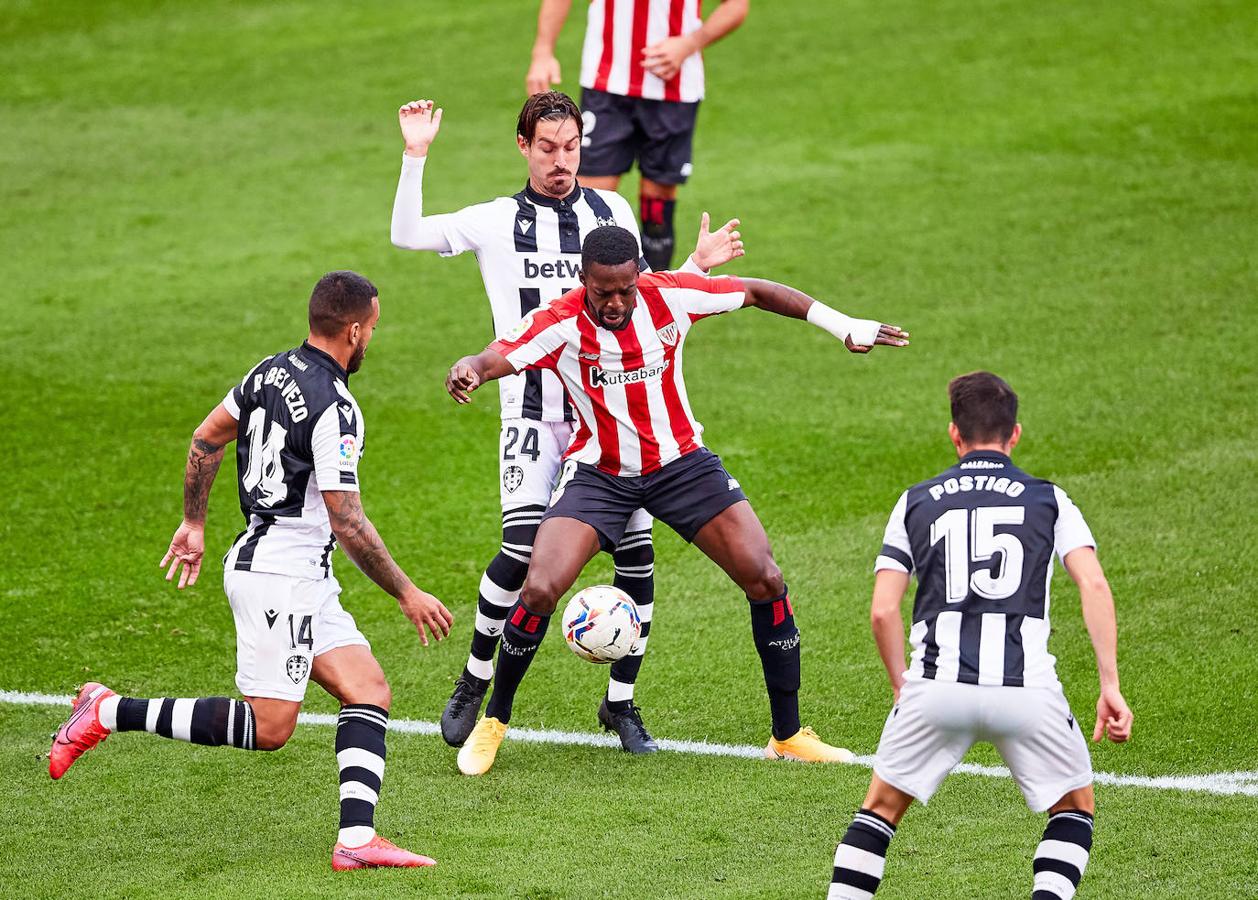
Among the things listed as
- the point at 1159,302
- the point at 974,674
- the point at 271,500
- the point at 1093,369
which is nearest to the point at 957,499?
the point at 974,674

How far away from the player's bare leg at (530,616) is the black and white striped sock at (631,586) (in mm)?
427

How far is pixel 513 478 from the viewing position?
23.3ft

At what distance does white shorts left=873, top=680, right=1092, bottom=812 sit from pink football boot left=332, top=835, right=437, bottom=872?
5.60 ft

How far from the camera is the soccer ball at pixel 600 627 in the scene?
6.55 m

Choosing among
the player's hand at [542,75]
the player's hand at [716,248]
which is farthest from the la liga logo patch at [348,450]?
the player's hand at [542,75]

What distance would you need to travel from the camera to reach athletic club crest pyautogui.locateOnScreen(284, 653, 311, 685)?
5941 millimetres

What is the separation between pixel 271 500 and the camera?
19.6 ft

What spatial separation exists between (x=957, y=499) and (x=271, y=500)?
7.92ft

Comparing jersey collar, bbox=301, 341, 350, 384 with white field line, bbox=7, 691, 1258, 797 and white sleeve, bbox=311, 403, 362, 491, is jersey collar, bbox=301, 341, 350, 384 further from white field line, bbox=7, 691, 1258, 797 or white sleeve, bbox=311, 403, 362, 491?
white field line, bbox=7, 691, 1258, 797

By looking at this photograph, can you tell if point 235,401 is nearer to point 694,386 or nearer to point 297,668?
point 297,668

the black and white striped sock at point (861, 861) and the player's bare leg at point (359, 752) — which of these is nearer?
the black and white striped sock at point (861, 861)

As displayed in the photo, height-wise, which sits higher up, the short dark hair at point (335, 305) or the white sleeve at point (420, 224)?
the white sleeve at point (420, 224)

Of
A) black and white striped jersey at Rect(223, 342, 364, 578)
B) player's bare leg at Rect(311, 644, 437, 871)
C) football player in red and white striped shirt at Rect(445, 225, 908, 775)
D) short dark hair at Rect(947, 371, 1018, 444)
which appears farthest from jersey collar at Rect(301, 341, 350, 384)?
short dark hair at Rect(947, 371, 1018, 444)

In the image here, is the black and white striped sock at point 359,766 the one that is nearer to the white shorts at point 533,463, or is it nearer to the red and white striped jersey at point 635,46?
the white shorts at point 533,463
